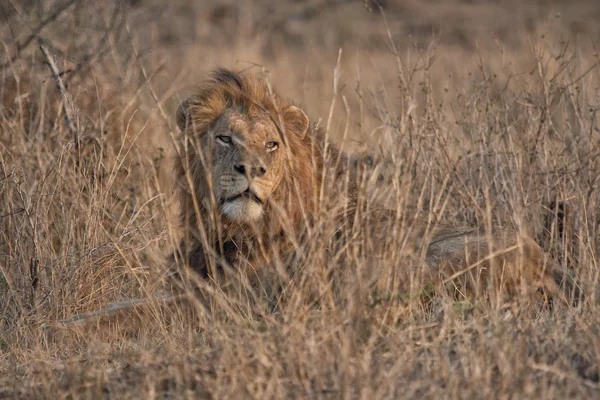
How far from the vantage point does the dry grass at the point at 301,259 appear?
3479 millimetres

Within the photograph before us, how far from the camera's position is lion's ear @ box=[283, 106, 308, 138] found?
5.43 meters

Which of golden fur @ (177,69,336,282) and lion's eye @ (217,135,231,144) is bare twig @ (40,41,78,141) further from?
lion's eye @ (217,135,231,144)

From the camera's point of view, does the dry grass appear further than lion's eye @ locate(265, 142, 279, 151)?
No

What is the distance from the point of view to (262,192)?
504 centimetres

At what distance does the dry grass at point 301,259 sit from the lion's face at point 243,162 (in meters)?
0.36

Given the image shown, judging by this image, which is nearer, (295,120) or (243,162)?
(243,162)

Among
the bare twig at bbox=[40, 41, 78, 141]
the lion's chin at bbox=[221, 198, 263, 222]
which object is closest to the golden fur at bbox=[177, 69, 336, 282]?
the lion's chin at bbox=[221, 198, 263, 222]

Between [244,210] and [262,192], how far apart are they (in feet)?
0.45

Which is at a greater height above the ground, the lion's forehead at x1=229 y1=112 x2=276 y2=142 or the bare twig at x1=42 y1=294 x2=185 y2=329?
the lion's forehead at x1=229 y1=112 x2=276 y2=142

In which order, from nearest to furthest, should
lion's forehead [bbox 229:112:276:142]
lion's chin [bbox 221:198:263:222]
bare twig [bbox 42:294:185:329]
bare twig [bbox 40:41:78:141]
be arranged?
bare twig [bbox 42:294:185:329] < lion's chin [bbox 221:198:263:222] < lion's forehead [bbox 229:112:276:142] < bare twig [bbox 40:41:78:141]

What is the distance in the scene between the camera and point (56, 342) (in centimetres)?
473

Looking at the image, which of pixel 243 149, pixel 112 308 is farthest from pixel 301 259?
pixel 112 308

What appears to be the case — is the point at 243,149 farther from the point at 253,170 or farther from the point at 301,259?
the point at 301,259

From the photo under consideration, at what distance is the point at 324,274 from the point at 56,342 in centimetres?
171
